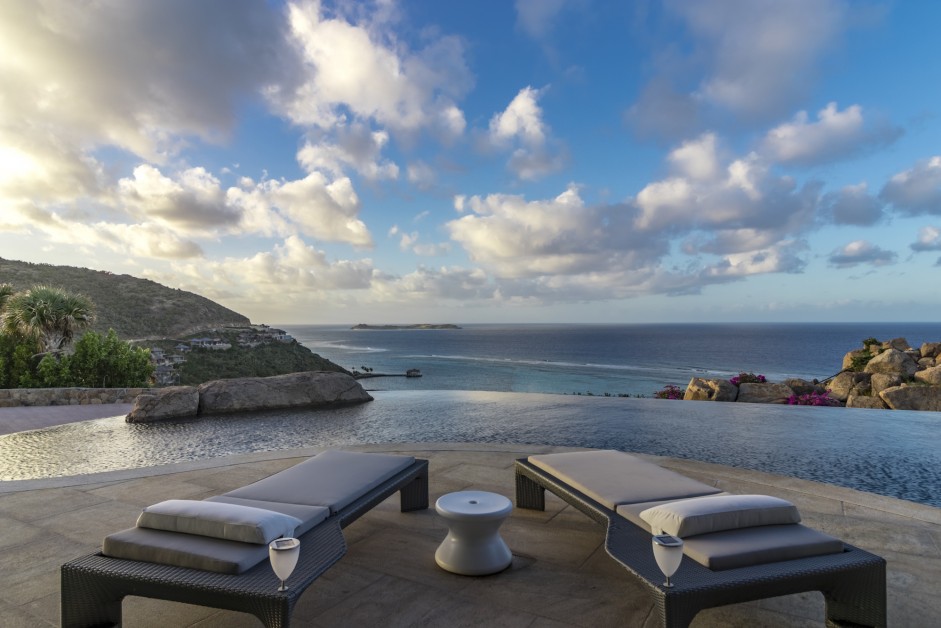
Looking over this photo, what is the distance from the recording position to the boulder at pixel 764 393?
1162cm

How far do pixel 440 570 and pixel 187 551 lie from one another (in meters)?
1.36

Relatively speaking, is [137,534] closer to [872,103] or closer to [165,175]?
[165,175]

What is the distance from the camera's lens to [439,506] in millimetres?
2732

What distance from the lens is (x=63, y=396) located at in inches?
406

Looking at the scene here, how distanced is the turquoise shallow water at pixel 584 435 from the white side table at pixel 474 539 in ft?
15.3

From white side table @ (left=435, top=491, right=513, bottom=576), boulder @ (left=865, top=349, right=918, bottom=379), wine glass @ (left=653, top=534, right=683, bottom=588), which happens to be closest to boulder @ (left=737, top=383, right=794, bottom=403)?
boulder @ (left=865, top=349, right=918, bottom=379)

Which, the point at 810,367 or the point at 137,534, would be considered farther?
the point at 810,367

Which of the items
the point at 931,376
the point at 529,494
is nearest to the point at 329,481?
the point at 529,494

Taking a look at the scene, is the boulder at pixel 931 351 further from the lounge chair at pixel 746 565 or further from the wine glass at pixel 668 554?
the wine glass at pixel 668 554

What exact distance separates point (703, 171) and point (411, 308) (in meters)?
37.0

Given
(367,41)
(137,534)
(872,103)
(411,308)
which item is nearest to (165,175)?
(367,41)

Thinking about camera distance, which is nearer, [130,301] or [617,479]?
[617,479]

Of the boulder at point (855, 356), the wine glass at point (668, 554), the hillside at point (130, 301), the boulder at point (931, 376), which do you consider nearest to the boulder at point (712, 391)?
the boulder at point (931, 376)

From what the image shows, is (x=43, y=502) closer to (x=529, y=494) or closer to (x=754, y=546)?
(x=529, y=494)
